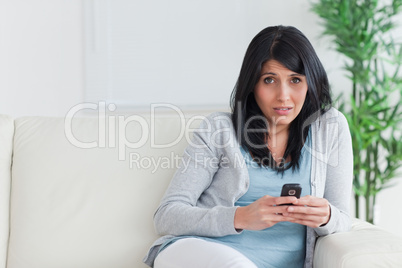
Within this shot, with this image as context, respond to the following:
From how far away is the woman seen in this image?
1.47m

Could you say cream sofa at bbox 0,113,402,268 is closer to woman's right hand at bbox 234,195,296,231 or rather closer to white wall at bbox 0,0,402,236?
woman's right hand at bbox 234,195,296,231

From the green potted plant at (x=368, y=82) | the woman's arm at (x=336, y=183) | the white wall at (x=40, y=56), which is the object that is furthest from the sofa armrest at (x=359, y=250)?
the white wall at (x=40, y=56)

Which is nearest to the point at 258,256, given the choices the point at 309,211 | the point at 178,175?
the point at 309,211

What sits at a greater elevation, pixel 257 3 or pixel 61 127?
pixel 257 3

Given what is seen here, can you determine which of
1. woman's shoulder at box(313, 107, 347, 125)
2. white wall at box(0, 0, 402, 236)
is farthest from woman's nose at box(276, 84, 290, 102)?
white wall at box(0, 0, 402, 236)

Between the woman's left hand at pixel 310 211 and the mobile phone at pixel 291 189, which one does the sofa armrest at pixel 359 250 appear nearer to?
the woman's left hand at pixel 310 211

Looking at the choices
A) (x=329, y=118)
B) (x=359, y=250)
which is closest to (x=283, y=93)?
(x=329, y=118)

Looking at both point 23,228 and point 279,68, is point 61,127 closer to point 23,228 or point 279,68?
point 23,228

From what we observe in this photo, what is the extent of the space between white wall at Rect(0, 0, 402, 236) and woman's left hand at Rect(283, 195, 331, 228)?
5.91ft

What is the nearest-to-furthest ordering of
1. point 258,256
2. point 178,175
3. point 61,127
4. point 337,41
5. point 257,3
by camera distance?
point 258,256 → point 178,175 → point 61,127 → point 337,41 → point 257,3

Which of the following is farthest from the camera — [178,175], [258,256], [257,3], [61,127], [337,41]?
[257,3]

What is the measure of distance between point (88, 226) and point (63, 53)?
170 cm

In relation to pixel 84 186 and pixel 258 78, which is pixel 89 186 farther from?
pixel 258 78

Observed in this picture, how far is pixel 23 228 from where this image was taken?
1.69m
